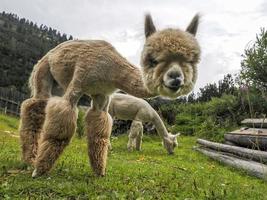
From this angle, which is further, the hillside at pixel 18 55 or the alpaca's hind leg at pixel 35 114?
the hillside at pixel 18 55

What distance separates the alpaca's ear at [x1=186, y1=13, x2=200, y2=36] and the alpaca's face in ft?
0.75

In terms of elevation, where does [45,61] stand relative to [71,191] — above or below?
above

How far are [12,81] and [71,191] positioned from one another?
53.9 meters

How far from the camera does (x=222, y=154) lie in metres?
14.2

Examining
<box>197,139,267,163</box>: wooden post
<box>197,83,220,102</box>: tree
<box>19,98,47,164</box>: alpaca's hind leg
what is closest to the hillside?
<box>197,83,220,102</box>: tree

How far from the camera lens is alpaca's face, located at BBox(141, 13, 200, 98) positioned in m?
4.72

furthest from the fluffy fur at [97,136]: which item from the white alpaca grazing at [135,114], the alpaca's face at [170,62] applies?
the white alpaca grazing at [135,114]

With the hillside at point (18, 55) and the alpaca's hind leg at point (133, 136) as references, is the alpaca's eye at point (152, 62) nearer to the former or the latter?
the alpaca's hind leg at point (133, 136)

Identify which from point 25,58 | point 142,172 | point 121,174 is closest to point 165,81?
point 121,174

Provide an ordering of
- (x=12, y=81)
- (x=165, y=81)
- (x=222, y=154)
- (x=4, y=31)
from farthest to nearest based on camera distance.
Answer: (x=4, y=31) → (x=12, y=81) → (x=222, y=154) → (x=165, y=81)

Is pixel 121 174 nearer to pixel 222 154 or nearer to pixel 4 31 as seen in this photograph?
pixel 222 154

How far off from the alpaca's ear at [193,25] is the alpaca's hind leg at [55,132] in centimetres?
216

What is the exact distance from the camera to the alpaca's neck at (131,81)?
5983 mm

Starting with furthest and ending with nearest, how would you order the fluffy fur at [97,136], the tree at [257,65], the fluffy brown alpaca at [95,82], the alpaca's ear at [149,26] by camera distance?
the tree at [257,65] < the fluffy fur at [97,136] < the alpaca's ear at [149,26] < the fluffy brown alpaca at [95,82]
